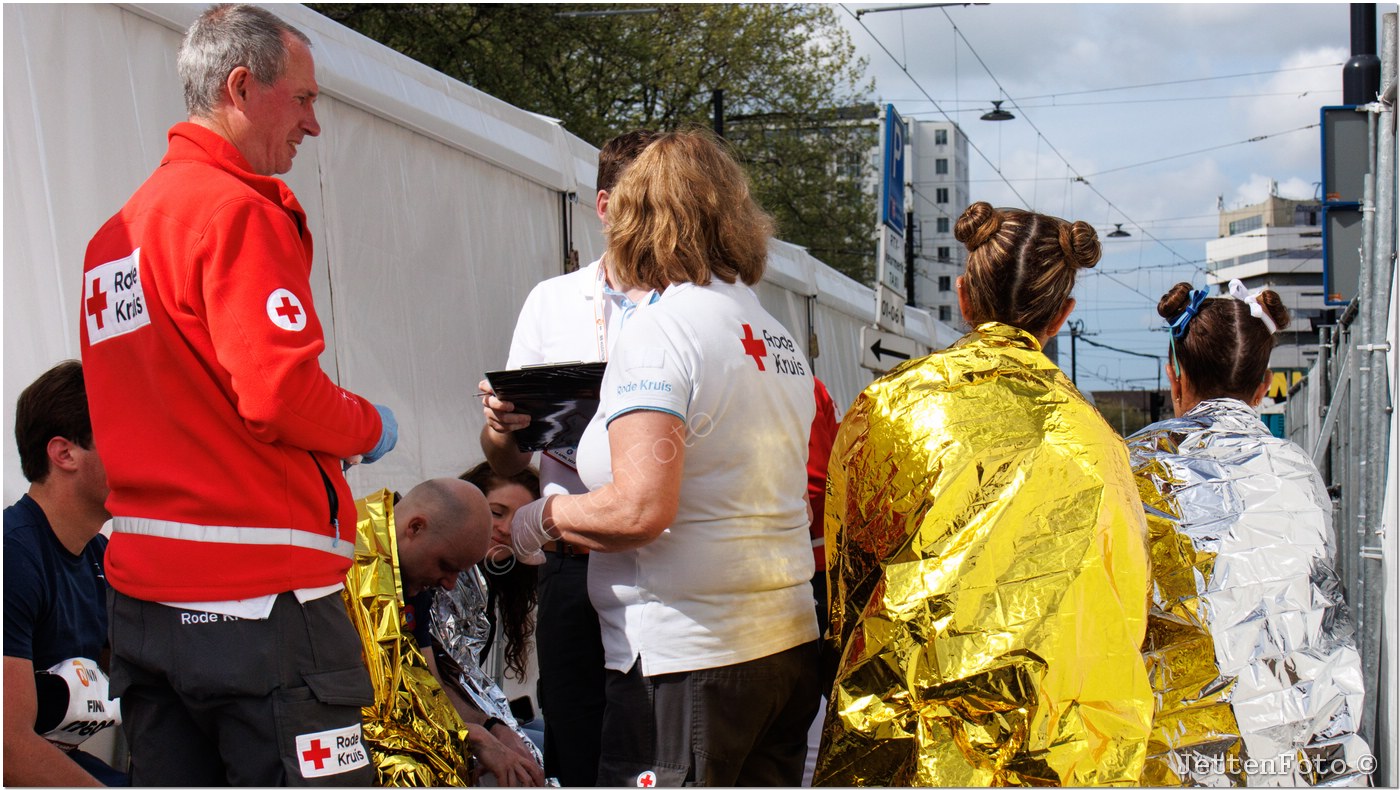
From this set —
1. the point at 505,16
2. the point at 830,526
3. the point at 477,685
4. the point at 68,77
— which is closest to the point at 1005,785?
the point at 830,526

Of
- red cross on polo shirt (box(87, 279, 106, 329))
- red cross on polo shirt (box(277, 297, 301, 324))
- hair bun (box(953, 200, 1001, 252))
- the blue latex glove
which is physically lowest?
the blue latex glove

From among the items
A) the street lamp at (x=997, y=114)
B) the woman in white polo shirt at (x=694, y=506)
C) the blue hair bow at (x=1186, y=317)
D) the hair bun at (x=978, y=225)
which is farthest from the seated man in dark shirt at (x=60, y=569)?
the street lamp at (x=997, y=114)

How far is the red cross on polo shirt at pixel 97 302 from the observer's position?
190 centimetres

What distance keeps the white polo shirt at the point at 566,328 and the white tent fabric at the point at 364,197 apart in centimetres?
101

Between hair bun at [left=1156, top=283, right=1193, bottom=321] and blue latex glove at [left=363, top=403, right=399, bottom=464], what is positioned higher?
hair bun at [left=1156, top=283, right=1193, bottom=321]

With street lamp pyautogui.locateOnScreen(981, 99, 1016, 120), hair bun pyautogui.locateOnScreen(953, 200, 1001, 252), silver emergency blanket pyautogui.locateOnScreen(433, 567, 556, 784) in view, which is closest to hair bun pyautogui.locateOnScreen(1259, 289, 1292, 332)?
hair bun pyautogui.locateOnScreen(953, 200, 1001, 252)

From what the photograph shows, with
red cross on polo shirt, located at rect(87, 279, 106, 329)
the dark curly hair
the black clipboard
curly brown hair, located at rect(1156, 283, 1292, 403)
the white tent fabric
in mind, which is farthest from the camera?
the dark curly hair

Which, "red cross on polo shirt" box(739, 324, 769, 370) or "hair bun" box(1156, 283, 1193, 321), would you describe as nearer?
"red cross on polo shirt" box(739, 324, 769, 370)

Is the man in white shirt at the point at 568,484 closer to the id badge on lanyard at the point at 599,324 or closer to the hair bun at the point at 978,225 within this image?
the id badge on lanyard at the point at 599,324

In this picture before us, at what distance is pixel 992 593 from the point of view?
81.4 inches

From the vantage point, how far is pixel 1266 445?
9.75 feet

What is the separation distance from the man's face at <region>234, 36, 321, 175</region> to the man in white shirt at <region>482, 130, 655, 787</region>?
608 mm

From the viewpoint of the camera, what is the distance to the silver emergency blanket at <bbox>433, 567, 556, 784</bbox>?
3.24m

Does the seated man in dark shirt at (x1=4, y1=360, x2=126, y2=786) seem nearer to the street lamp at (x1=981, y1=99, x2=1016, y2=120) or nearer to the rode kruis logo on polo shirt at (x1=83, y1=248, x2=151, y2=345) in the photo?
the rode kruis logo on polo shirt at (x1=83, y1=248, x2=151, y2=345)
